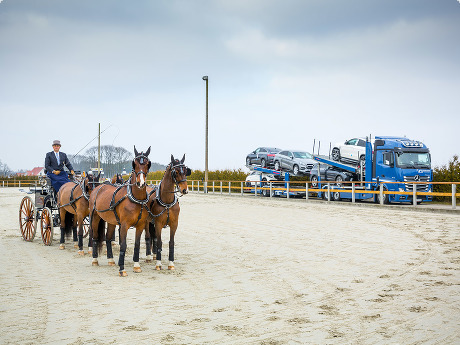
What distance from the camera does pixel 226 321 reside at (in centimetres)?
557

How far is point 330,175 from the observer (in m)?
29.0

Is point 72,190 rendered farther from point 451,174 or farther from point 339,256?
point 451,174

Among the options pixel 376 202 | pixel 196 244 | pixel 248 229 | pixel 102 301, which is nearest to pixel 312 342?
pixel 102 301

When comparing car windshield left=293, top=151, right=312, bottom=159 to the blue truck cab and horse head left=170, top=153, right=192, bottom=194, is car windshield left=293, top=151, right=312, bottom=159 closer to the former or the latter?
the blue truck cab

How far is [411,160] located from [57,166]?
17.3 meters

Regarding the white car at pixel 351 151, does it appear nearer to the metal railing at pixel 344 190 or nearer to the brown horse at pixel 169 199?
the metal railing at pixel 344 190

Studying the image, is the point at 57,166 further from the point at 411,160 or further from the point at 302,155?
the point at 302,155

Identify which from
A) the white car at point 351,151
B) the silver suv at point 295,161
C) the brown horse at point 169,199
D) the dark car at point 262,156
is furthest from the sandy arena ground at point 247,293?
the dark car at point 262,156

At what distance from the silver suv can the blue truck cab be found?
298 inches

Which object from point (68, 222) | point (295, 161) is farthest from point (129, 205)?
point (295, 161)

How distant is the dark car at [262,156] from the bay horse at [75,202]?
23771mm

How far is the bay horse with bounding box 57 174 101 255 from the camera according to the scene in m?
10.7

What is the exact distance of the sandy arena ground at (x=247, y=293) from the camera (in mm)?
5133

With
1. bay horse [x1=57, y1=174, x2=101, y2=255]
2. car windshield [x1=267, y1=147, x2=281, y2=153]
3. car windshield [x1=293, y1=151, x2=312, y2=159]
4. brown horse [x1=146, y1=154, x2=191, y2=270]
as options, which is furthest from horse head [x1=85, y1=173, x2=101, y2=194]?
car windshield [x1=267, y1=147, x2=281, y2=153]
